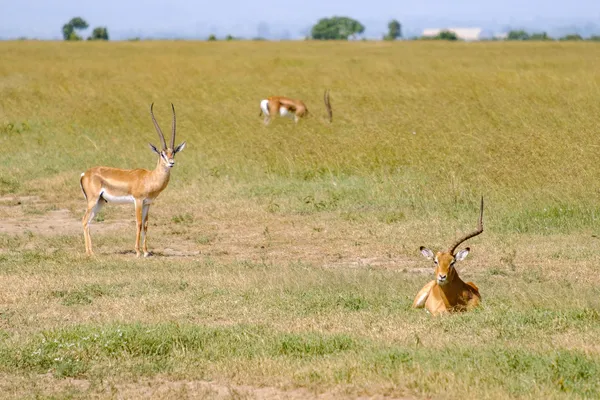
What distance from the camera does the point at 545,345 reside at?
6203 mm

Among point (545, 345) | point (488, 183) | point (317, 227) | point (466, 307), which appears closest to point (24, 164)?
point (317, 227)

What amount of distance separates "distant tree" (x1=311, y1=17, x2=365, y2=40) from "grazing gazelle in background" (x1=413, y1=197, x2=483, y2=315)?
83.2 m

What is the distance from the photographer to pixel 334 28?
91.3 meters

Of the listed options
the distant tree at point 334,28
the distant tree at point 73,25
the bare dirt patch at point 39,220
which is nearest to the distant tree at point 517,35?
the distant tree at point 334,28

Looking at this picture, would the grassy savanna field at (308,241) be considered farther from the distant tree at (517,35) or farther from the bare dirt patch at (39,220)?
the distant tree at (517,35)

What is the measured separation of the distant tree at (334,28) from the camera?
90750 mm

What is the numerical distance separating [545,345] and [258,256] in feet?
13.5

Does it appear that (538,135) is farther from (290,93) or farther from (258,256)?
(290,93)

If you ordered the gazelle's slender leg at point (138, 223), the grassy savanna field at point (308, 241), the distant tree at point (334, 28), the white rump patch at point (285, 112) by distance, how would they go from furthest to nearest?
the distant tree at point (334, 28) < the white rump patch at point (285, 112) < the gazelle's slender leg at point (138, 223) < the grassy savanna field at point (308, 241)

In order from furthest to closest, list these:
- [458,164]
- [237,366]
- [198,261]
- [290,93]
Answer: [290,93]
[458,164]
[198,261]
[237,366]

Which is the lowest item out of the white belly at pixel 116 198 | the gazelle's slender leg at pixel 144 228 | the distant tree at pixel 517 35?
the distant tree at pixel 517 35

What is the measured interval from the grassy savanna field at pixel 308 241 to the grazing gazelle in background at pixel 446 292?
205mm

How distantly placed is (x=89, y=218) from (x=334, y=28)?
272ft

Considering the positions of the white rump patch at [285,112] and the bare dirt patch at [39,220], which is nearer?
the bare dirt patch at [39,220]
